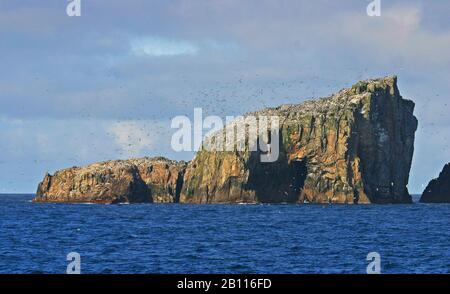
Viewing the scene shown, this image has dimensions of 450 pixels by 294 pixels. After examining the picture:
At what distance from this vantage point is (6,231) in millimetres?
103500

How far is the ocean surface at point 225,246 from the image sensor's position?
63.0 m

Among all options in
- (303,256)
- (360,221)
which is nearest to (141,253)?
(303,256)

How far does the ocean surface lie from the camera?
63.0m

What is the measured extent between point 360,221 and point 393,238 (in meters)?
31.9

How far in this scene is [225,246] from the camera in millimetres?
79938

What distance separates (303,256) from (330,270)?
32.8 feet
